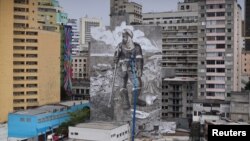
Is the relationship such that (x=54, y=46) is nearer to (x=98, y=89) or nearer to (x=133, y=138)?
(x=98, y=89)

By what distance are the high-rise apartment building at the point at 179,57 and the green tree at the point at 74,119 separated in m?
3.92

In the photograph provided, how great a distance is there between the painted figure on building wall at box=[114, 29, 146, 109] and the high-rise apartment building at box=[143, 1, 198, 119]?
9.91 ft

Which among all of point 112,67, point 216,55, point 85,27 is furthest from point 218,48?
point 85,27

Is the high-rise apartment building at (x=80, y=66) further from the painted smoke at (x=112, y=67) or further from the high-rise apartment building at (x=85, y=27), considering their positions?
the painted smoke at (x=112, y=67)

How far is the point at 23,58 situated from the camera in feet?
65.3

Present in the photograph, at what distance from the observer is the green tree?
1692 cm

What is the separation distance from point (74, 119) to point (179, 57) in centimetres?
816

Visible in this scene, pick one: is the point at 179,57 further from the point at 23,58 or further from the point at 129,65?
the point at 23,58

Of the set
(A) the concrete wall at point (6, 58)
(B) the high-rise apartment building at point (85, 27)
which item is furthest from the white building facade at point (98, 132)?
(B) the high-rise apartment building at point (85, 27)

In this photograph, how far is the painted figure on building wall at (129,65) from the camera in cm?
1738

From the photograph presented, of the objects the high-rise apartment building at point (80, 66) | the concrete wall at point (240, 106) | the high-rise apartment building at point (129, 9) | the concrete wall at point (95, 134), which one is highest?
the high-rise apartment building at point (129, 9)

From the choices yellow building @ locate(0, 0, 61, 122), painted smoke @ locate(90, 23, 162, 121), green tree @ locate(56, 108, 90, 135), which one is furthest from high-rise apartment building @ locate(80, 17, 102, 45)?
painted smoke @ locate(90, 23, 162, 121)

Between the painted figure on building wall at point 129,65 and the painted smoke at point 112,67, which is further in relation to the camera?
the painted figure on building wall at point 129,65

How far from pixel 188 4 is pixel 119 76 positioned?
11580 millimetres
